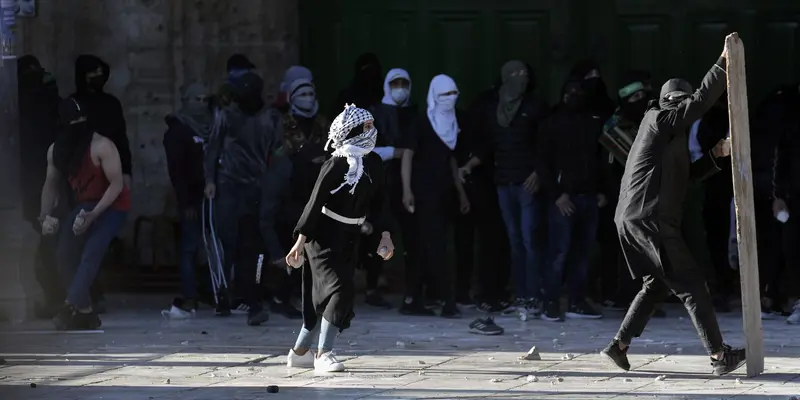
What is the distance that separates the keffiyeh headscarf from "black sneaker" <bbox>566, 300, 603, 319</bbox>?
12.3 ft

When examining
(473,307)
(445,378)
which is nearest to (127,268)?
(473,307)

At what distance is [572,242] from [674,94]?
363cm

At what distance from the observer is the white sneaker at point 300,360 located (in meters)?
11.6

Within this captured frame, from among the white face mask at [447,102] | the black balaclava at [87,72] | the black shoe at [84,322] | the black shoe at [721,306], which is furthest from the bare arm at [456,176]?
the black shoe at [84,322]

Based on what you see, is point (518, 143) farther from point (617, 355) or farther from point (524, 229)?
point (617, 355)

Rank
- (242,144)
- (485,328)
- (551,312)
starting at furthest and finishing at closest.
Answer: (242,144)
(551,312)
(485,328)

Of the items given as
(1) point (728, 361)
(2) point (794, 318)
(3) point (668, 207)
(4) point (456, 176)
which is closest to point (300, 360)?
(3) point (668, 207)

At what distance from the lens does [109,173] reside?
1375 centimetres

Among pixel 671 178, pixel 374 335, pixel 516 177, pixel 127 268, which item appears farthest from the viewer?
pixel 127 268

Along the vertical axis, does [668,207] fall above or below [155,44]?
below

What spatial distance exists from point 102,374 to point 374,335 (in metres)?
2.56

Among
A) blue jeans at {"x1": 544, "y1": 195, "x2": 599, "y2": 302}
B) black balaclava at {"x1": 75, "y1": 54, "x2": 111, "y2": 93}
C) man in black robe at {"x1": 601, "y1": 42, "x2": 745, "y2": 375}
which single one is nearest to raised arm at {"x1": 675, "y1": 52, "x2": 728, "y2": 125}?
man in black robe at {"x1": 601, "y1": 42, "x2": 745, "y2": 375}

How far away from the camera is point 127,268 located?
1648 cm

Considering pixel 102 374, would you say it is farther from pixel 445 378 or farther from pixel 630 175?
pixel 630 175
